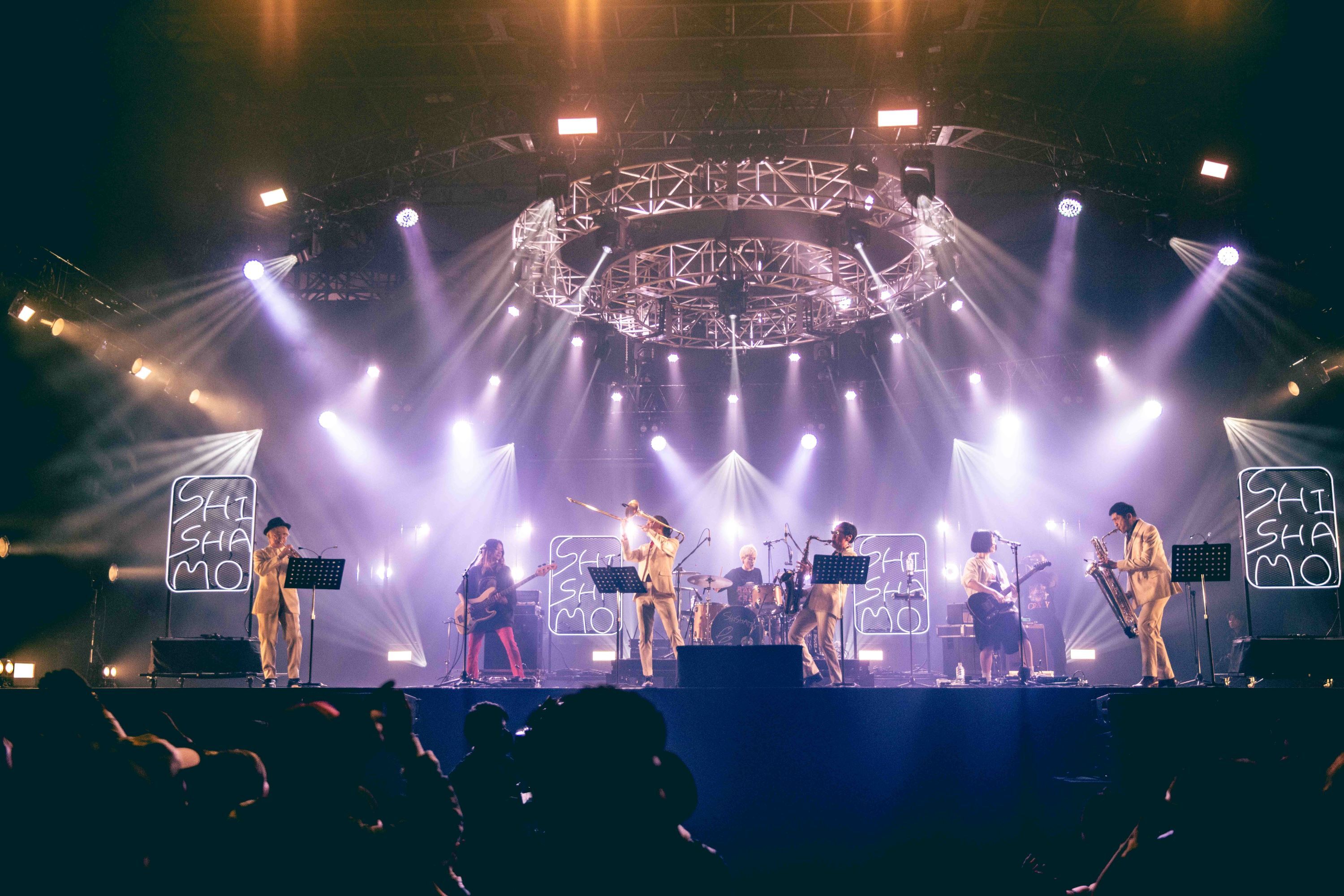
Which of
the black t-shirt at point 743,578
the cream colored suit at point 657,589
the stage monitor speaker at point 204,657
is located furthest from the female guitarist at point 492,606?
the black t-shirt at point 743,578

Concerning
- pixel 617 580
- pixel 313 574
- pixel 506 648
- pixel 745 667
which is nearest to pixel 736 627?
pixel 506 648

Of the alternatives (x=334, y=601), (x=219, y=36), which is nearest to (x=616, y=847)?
(x=219, y=36)

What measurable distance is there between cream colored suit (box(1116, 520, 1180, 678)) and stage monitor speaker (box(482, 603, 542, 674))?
331 inches

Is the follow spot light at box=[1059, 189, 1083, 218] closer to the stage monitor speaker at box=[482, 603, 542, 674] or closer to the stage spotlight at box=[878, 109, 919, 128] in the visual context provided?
the stage spotlight at box=[878, 109, 919, 128]

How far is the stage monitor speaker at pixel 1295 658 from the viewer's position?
8453 millimetres

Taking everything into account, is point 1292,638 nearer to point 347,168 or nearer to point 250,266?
point 347,168

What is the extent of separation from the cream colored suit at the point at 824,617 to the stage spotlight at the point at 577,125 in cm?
578

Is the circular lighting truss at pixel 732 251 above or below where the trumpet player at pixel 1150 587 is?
above

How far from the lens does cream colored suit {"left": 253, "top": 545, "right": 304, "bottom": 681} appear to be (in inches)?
407

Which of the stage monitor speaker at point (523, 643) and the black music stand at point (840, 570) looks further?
the stage monitor speaker at point (523, 643)

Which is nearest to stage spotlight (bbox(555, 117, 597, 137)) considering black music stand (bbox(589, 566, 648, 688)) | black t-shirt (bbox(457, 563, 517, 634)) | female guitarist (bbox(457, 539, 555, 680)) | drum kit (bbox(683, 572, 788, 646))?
black music stand (bbox(589, 566, 648, 688))

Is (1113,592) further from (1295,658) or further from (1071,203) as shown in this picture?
(1071,203)

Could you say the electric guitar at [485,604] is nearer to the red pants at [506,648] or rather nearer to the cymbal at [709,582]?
the red pants at [506,648]

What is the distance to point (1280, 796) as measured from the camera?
2.49 meters
